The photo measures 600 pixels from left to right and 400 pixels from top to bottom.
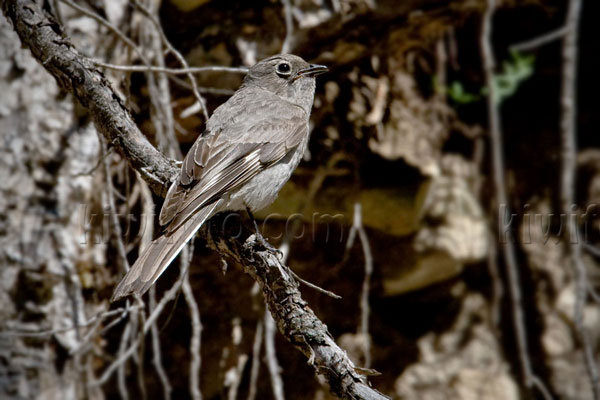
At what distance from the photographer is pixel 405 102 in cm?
502

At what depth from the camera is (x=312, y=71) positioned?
3920 mm

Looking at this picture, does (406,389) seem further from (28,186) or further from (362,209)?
(28,186)

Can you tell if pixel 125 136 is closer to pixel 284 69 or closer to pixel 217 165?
pixel 217 165

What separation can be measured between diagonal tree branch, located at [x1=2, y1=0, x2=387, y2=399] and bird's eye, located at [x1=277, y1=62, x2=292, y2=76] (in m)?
1.13

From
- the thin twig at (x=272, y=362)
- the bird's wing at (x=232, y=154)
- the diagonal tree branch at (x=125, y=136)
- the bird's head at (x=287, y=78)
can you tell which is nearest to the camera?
the diagonal tree branch at (x=125, y=136)

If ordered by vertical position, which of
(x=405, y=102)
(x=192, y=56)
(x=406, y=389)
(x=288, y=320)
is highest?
(x=192, y=56)

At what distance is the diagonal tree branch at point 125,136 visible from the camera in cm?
250

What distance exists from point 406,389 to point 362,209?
1555 mm

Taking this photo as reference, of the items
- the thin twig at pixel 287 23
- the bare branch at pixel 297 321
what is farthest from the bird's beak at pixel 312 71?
the bare branch at pixel 297 321

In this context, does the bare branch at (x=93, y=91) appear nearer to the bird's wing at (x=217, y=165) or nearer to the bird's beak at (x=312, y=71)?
the bird's wing at (x=217, y=165)

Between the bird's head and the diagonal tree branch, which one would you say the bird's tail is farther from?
the bird's head

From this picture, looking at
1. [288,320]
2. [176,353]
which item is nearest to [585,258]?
[176,353]

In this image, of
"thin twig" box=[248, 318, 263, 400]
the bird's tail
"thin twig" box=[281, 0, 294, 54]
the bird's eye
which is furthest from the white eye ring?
"thin twig" box=[248, 318, 263, 400]

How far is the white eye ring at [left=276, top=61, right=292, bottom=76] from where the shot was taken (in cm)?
401
